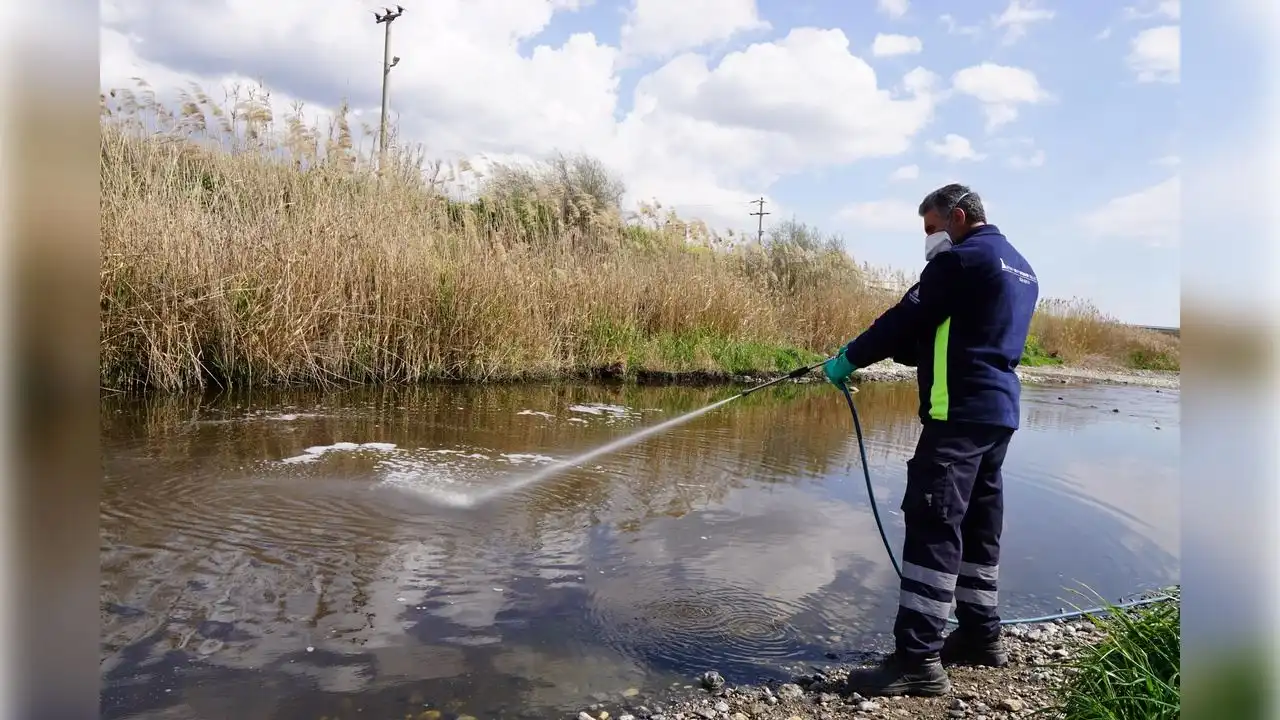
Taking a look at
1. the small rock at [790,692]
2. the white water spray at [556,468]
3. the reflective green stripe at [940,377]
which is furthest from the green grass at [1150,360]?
the small rock at [790,692]

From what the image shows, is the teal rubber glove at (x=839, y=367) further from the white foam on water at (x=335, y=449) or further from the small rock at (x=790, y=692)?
the white foam on water at (x=335, y=449)

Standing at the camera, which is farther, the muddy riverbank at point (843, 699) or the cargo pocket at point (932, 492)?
the cargo pocket at point (932, 492)

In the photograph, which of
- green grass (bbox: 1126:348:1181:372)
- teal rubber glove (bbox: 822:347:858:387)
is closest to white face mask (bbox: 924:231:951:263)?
teal rubber glove (bbox: 822:347:858:387)

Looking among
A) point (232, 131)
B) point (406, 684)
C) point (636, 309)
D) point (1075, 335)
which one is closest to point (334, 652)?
point (406, 684)

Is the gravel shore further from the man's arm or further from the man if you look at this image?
the man's arm

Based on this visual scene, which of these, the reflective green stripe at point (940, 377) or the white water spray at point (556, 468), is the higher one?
the reflective green stripe at point (940, 377)

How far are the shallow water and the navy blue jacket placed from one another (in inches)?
50.0

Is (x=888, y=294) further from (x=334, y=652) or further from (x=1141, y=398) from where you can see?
(x=334, y=652)

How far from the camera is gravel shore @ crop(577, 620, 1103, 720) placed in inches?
115

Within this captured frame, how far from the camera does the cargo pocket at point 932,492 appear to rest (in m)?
3.25

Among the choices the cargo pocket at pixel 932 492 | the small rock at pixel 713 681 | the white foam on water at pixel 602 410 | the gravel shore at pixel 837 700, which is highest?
the cargo pocket at pixel 932 492

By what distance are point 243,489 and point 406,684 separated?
311cm
